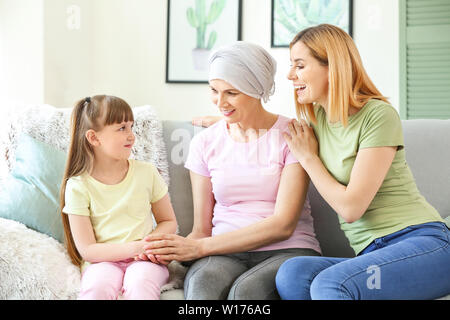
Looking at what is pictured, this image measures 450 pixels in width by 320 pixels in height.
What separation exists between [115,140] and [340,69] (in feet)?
2.20

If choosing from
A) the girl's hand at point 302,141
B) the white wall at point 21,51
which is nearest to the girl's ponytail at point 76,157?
the girl's hand at point 302,141

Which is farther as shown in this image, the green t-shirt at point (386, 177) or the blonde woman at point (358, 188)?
the green t-shirt at point (386, 177)

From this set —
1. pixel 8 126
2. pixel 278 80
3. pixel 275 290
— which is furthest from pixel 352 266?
pixel 278 80

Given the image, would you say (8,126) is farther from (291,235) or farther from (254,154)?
(291,235)

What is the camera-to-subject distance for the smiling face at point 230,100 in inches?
60.5

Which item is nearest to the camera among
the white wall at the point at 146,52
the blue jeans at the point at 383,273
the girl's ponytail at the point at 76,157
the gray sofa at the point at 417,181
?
the blue jeans at the point at 383,273

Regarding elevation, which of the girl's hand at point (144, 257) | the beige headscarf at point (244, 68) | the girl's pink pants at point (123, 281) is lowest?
the girl's pink pants at point (123, 281)

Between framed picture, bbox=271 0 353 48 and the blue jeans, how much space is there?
7.46 feet

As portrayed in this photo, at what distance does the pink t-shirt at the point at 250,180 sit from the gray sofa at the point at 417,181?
0.18 meters

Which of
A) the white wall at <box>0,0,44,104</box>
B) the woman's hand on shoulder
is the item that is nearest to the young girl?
the woman's hand on shoulder

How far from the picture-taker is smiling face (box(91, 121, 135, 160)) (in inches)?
58.1

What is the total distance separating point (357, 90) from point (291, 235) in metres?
0.46

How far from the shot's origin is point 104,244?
4.63ft

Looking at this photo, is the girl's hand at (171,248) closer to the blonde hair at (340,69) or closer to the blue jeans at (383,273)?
the blue jeans at (383,273)
